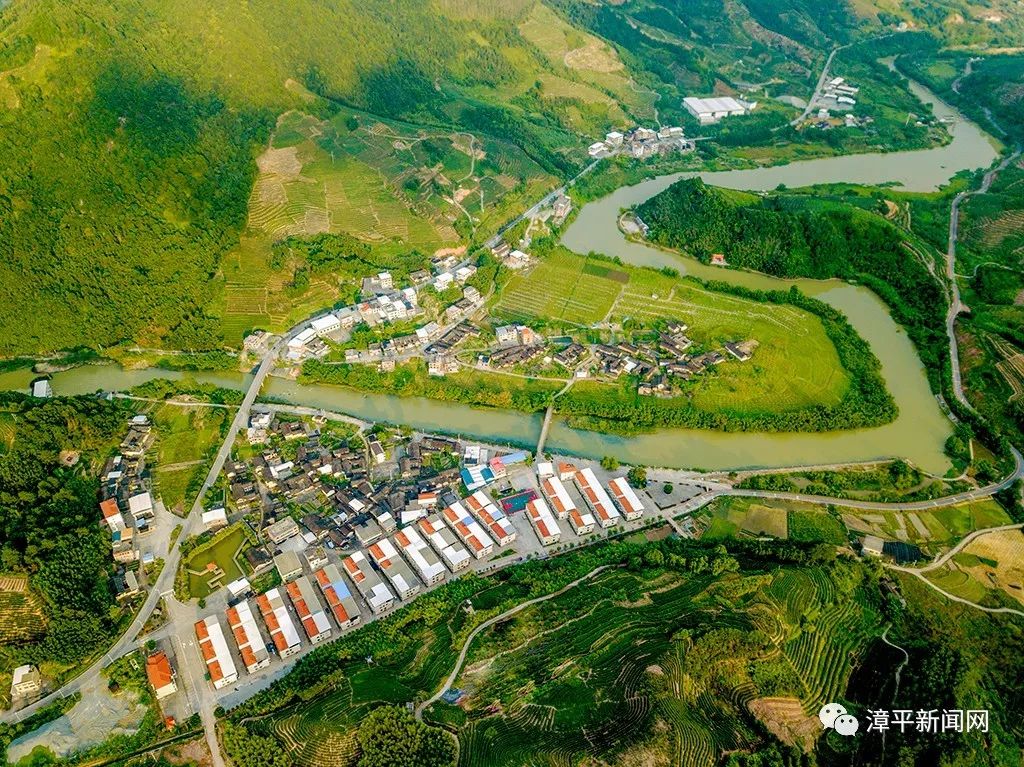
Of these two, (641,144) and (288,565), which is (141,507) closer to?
(288,565)

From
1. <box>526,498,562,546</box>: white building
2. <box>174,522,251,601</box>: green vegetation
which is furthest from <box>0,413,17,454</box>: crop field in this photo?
<box>526,498,562,546</box>: white building

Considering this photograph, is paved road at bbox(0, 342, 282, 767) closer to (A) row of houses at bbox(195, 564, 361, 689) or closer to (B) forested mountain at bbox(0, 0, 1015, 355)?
(A) row of houses at bbox(195, 564, 361, 689)

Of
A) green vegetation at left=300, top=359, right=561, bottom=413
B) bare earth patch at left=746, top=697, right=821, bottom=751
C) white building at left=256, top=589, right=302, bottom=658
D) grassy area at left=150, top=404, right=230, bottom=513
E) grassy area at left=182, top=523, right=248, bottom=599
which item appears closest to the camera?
bare earth patch at left=746, top=697, right=821, bottom=751

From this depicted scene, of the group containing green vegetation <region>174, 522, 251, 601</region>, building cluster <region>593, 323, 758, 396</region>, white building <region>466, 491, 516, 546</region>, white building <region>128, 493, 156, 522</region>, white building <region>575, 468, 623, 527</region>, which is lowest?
white building <region>128, 493, 156, 522</region>

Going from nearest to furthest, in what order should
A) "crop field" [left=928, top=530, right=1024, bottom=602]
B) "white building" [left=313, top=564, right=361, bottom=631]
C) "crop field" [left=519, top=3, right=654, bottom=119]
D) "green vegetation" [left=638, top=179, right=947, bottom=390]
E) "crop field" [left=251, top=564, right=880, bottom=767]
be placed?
1. "crop field" [left=251, top=564, right=880, bottom=767]
2. "white building" [left=313, top=564, right=361, bottom=631]
3. "crop field" [left=928, top=530, right=1024, bottom=602]
4. "green vegetation" [left=638, top=179, right=947, bottom=390]
5. "crop field" [left=519, top=3, right=654, bottom=119]

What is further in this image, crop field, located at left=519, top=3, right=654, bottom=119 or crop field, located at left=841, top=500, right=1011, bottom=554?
crop field, located at left=519, top=3, right=654, bottom=119

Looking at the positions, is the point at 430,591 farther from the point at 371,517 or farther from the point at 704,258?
the point at 704,258

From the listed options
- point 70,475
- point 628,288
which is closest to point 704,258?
point 628,288
